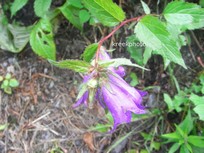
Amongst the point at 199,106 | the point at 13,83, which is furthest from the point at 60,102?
the point at 199,106

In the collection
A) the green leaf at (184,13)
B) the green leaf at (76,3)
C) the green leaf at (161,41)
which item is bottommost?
the green leaf at (76,3)

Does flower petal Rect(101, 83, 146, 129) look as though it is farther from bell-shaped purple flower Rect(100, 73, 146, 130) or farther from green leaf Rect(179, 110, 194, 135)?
green leaf Rect(179, 110, 194, 135)

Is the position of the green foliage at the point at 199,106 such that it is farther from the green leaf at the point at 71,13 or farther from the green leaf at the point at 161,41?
the green leaf at the point at 71,13

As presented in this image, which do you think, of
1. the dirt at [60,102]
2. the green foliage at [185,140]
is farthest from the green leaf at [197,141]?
the dirt at [60,102]

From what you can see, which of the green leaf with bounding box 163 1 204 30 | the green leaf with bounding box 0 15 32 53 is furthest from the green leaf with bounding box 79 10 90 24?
the green leaf with bounding box 163 1 204 30

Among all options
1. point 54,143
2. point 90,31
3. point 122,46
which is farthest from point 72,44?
point 54,143
